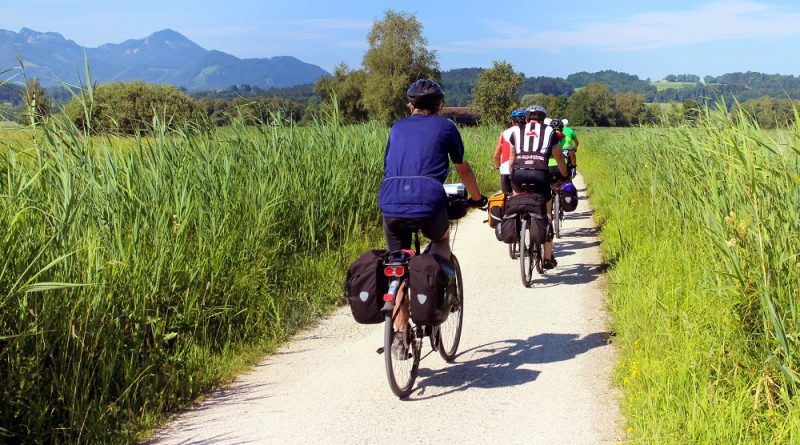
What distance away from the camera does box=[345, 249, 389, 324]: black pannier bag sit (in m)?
4.49

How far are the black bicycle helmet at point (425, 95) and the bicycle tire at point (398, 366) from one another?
4.53 feet

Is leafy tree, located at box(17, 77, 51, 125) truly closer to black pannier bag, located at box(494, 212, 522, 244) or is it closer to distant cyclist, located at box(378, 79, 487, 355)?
distant cyclist, located at box(378, 79, 487, 355)

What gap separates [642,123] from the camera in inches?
492

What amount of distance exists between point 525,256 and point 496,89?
180ft

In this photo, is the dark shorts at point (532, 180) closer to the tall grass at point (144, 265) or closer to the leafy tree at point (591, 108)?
the tall grass at point (144, 265)

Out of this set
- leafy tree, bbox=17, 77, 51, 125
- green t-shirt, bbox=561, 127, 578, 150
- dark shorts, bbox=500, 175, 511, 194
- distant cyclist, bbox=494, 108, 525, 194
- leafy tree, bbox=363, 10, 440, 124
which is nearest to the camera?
leafy tree, bbox=17, 77, 51, 125

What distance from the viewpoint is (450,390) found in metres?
4.90

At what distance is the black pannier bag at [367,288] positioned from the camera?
4488mm

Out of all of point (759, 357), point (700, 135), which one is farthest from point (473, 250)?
point (759, 357)

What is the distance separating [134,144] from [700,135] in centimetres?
509

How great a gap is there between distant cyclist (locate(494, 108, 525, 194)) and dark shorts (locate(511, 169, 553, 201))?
18.8 inches

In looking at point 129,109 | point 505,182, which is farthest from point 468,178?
point 505,182

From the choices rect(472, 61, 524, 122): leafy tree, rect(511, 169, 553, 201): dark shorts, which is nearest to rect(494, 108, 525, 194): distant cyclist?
rect(511, 169, 553, 201): dark shorts

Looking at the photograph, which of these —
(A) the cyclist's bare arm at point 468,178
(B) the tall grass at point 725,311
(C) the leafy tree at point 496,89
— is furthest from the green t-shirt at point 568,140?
(C) the leafy tree at point 496,89
